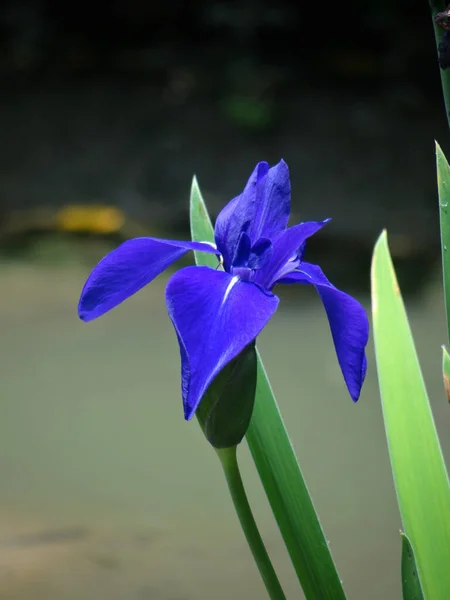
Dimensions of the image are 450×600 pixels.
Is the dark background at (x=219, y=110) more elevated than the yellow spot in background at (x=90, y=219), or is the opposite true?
the dark background at (x=219, y=110)

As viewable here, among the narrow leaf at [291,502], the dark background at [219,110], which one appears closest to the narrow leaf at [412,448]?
the narrow leaf at [291,502]

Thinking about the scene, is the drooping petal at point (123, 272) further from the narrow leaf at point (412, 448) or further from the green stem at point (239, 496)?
the narrow leaf at point (412, 448)

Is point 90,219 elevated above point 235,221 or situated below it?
above

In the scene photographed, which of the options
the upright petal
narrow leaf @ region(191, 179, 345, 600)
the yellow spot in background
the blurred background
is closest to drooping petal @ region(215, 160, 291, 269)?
the upright petal

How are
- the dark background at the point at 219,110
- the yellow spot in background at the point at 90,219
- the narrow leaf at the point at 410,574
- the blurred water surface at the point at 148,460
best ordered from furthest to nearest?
the dark background at the point at 219,110, the yellow spot in background at the point at 90,219, the blurred water surface at the point at 148,460, the narrow leaf at the point at 410,574

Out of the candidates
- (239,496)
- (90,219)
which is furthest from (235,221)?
(90,219)

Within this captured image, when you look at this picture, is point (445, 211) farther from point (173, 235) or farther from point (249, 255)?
point (173, 235)
